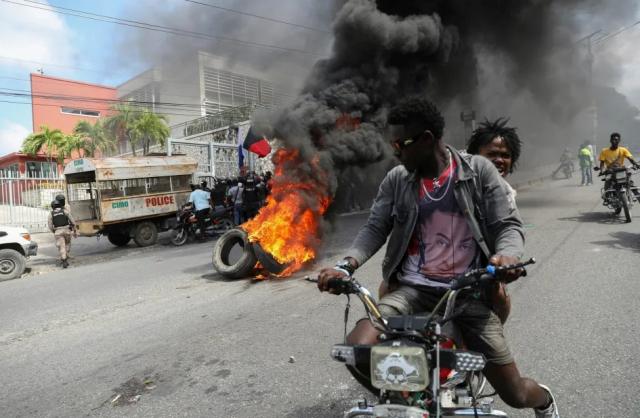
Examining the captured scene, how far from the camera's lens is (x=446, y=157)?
2307 mm

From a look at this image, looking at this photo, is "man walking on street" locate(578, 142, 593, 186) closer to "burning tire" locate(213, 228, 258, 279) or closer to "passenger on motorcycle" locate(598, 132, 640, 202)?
"passenger on motorcycle" locate(598, 132, 640, 202)

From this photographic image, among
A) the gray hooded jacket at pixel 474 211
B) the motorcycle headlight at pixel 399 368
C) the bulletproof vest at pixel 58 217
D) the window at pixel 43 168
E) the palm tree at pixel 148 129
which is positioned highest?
the palm tree at pixel 148 129

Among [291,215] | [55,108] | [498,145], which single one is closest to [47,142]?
[55,108]

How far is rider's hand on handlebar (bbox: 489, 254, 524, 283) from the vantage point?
1.87m

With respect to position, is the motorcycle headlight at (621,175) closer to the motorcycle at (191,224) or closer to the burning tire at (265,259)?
the burning tire at (265,259)

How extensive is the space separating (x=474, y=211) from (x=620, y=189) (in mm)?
8721

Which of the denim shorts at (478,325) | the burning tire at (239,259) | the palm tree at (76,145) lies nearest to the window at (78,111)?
the palm tree at (76,145)

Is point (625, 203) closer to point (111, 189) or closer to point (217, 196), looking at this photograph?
point (217, 196)

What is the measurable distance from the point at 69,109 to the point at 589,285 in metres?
38.8

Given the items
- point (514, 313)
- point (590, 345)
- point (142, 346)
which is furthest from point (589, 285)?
point (142, 346)

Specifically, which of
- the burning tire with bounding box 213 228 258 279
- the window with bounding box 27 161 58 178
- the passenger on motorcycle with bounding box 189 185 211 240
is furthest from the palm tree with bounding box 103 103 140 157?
the burning tire with bounding box 213 228 258 279

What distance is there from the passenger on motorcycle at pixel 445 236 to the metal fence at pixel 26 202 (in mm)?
19391

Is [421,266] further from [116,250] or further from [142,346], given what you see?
[116,250]

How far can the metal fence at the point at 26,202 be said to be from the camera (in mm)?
17547
